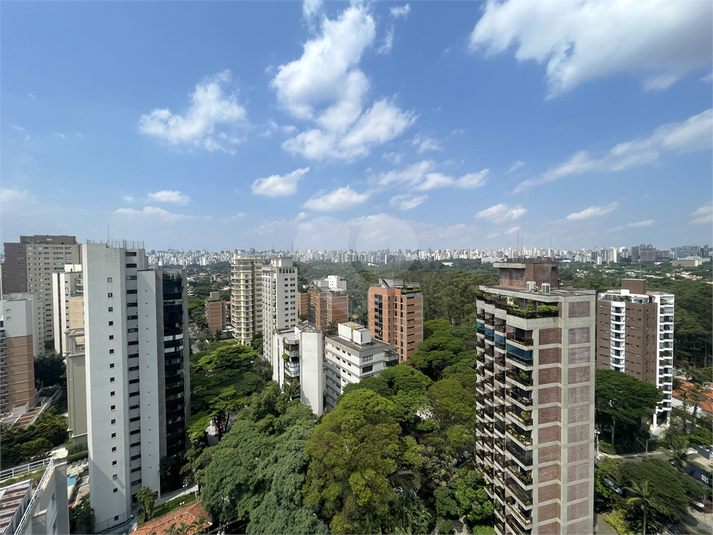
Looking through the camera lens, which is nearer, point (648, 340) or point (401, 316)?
point (648, 340)

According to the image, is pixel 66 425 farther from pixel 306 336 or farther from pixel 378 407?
pixel 378 407

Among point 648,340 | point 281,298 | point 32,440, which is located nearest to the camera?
point 32,440

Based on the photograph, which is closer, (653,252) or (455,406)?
(455,406)

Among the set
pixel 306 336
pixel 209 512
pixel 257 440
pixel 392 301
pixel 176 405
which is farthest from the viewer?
pixel 392 301

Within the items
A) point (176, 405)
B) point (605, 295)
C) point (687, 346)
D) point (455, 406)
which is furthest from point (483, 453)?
point (687, 346)

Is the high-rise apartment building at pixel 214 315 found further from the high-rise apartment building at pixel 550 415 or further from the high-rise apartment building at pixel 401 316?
the high-rise apartment building at pixel 550 415

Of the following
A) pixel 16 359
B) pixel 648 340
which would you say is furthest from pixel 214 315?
pixel 648 340

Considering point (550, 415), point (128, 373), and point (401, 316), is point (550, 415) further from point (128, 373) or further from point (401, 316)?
point (128, 373)
